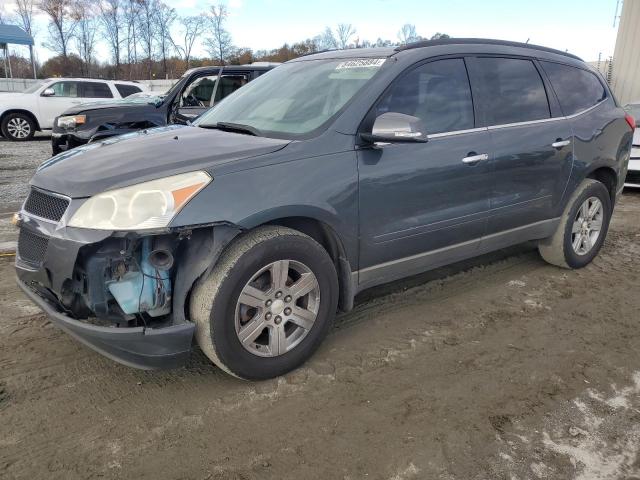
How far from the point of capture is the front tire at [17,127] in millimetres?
14703

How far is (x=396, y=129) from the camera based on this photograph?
2959 mm

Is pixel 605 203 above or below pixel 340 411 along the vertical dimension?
above

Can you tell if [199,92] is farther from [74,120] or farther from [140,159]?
[140,159]

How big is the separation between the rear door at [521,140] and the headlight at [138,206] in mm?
2250

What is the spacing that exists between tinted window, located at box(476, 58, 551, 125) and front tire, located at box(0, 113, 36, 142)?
14686 millimetres

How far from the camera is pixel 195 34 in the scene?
156 ft

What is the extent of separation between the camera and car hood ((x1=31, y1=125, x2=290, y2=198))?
2.59m

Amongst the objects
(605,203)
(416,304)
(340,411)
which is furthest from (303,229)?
(605,203)

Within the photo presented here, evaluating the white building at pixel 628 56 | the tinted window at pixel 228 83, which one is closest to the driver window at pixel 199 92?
the tinted window at pixel 228 83

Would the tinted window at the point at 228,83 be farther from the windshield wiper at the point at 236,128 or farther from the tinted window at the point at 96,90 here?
the tinted window at the point at 96,90

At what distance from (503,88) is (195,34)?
48.5 meters

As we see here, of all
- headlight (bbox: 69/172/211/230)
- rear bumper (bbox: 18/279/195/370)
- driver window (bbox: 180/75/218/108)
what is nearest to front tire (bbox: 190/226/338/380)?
rear bumper (bbox: 18/279/195/370)

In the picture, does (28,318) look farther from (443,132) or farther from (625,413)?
(625,413)

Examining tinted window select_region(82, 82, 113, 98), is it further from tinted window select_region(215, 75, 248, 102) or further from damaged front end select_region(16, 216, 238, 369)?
damaged front end select_region(16, 216, 238, 369)
